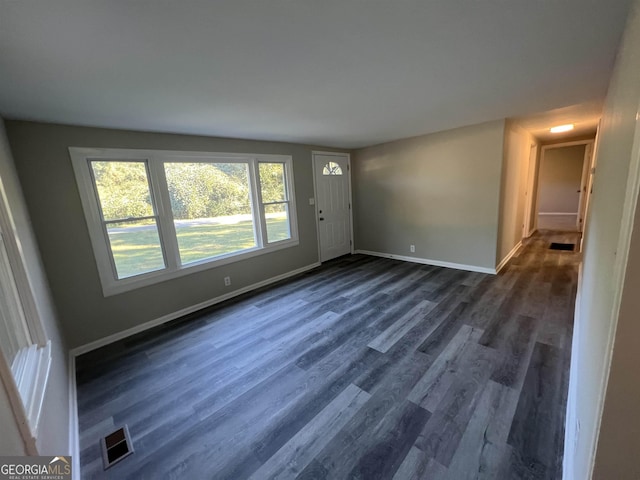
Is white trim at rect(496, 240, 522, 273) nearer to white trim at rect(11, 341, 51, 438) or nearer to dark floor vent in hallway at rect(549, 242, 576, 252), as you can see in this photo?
dark floor vent in hallway at rect(549, 242, 576, 252)

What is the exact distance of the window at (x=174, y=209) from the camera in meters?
2.68

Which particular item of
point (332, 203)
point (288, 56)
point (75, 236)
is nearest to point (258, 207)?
point (332, 203)

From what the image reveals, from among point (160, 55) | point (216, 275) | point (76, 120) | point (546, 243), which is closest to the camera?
point (160, 55)

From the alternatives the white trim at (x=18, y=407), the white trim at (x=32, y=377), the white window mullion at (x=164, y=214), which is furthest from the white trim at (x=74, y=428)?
the white window mullion at (x=164, y=214)

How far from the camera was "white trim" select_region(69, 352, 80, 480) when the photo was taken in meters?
1.41

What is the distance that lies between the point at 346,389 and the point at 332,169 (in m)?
4.04

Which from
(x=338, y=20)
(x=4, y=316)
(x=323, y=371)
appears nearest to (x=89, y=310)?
(x=4, y=316)

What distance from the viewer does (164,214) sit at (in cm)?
304

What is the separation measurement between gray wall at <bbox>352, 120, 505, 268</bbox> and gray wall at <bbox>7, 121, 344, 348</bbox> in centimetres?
301

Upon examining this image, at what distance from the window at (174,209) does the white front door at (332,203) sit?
782mm

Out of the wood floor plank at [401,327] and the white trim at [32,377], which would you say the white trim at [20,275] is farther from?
the wood floor plank at [401,327]

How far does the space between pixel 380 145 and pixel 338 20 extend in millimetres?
3829

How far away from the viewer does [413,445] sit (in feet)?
4.73

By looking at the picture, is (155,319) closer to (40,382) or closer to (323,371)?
(40,382)
